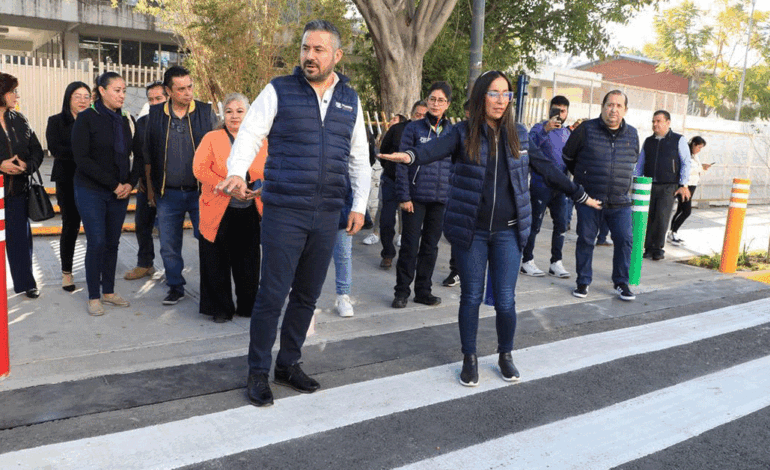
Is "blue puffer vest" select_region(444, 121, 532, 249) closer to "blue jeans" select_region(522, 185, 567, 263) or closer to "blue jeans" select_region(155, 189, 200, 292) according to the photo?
"blue jeans" select_region(155, 189, 200, 292)

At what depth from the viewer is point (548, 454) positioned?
349 cm

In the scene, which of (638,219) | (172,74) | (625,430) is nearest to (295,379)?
(625,430)

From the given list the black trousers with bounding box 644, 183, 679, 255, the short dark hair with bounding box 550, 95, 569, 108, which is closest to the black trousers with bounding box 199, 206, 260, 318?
the short dark hair with bounding box 550, 95, 569, 108

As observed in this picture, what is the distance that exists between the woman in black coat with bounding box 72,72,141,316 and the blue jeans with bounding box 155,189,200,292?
1.22 feet

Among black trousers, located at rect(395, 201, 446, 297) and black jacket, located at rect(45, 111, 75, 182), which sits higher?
black jacket, located at rect(45, 111, 75, 182)

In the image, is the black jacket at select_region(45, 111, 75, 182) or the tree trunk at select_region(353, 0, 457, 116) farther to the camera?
the tree trunk at select_region(353, 0, 457, 116)

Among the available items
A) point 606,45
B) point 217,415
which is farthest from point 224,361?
point 606,45

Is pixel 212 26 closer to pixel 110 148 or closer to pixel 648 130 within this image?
pixel 648 130

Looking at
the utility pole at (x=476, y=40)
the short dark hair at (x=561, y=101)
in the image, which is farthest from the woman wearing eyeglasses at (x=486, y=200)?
the utility pole at (x=476, y=40)

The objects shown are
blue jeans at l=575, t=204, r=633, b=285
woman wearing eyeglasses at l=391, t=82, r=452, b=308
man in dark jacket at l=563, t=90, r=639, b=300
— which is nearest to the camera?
woman wearing eyeglasses at l=391, t=82, r=452, b=308

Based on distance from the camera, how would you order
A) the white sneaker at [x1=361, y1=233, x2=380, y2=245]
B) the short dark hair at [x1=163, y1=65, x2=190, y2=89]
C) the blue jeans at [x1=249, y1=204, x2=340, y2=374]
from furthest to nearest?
the white sneaker at [x1=361, y1=233, x2=380, y2=245] → the short dark hair at [x1=163, y1=65, x2=190, y2=89] → the blue jeans at [x1=249, y1=204, x2=340, y2=374]

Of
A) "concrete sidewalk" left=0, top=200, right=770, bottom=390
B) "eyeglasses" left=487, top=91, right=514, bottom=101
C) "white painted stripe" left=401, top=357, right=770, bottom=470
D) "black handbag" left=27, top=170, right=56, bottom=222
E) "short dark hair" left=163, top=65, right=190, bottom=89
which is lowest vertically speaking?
"concrete sidewalk" left=0, top=200, right=770, bottom=390

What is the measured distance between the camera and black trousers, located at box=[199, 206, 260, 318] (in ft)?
18.1

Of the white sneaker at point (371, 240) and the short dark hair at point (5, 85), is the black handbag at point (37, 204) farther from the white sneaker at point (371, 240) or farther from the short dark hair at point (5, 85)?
the white sneaker at point (371, 240)
